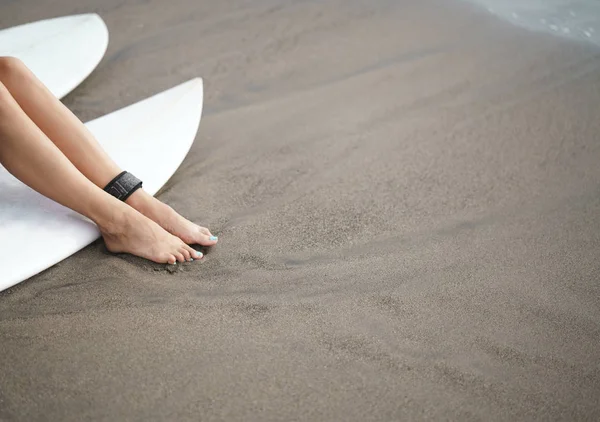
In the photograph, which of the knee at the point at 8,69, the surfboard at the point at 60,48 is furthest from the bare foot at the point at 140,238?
the surfboard at the point at 60,48

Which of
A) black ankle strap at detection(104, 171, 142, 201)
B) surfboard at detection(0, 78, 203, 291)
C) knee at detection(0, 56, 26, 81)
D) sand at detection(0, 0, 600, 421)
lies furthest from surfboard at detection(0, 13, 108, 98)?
black ankle strap at detection(104, 171, 142, 201)

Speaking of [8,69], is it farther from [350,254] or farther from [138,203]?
[350,254]

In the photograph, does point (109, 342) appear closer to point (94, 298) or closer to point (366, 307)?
point (94, 298)

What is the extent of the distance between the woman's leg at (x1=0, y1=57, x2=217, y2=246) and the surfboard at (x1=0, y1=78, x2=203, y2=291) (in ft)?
0.41

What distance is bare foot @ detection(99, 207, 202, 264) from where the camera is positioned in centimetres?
143

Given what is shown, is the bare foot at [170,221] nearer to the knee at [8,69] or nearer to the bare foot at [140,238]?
the bare foot at [140,238]

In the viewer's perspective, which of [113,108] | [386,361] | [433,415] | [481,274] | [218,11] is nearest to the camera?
[433,415]

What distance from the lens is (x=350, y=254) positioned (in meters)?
1.53

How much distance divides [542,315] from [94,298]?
1012mm

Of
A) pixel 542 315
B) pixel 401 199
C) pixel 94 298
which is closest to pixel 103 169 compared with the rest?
pixel 94 298

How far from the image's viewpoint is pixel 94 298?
4.42 ft

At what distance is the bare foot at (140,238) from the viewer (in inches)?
Answer: 56.4

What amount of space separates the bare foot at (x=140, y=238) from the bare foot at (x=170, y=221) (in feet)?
0.17

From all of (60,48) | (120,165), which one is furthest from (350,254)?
(60,48)
